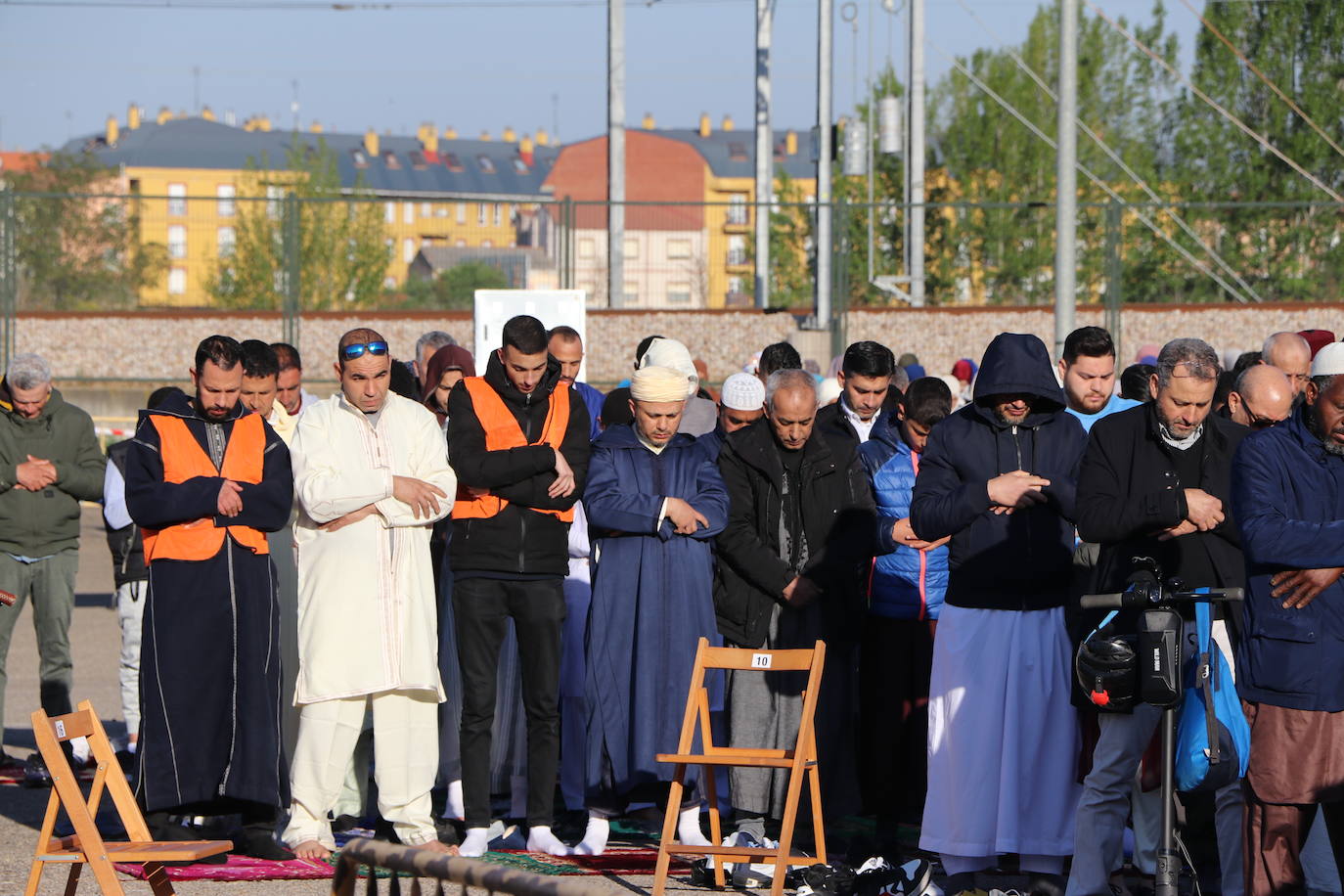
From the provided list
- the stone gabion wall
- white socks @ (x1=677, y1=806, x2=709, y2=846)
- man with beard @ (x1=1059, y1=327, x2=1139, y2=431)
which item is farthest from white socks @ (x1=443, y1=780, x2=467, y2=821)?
the stone gabion wall

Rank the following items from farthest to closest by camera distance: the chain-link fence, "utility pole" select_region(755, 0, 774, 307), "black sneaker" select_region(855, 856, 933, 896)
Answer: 1. "utility pole" select_region(755, 0, 774, 307)
2. the chain-link fence
3. "black sneaker" select_region(855, 856, 933, 896)

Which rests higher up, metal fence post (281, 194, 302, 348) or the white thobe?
metal fence post (281, 194, 302, 348)

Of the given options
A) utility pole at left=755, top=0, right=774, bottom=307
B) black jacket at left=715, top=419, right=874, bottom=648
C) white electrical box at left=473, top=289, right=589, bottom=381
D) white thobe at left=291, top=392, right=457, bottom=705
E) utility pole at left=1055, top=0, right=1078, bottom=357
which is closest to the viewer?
white thobe at left=291, top=392, right=457, bottom=705

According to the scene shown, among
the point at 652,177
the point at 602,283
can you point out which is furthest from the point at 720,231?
the point at 652,177

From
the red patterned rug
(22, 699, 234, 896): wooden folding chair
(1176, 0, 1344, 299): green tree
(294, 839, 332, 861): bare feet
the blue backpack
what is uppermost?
(1176, 0, 1344, 299): green tree

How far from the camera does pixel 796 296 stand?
127ft

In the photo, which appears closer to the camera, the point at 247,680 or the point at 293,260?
the point at 247,680

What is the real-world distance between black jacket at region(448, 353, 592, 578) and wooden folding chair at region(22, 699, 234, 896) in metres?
1.86

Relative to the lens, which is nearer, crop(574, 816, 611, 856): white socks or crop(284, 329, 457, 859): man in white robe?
crop(284, 329, 457, 859): man in white robe

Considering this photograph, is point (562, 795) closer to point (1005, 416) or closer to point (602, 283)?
point (1005, 416)

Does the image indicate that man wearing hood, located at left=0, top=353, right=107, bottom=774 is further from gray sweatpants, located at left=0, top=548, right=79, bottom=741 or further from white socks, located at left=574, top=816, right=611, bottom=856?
white socks, located at left=574, top=816, right=611, bottom=856

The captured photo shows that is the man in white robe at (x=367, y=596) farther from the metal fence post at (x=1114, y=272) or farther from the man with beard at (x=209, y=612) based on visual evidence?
the metal fence post at (x=1114, y=272)

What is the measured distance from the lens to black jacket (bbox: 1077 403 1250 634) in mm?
6500

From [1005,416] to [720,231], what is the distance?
21571mm
